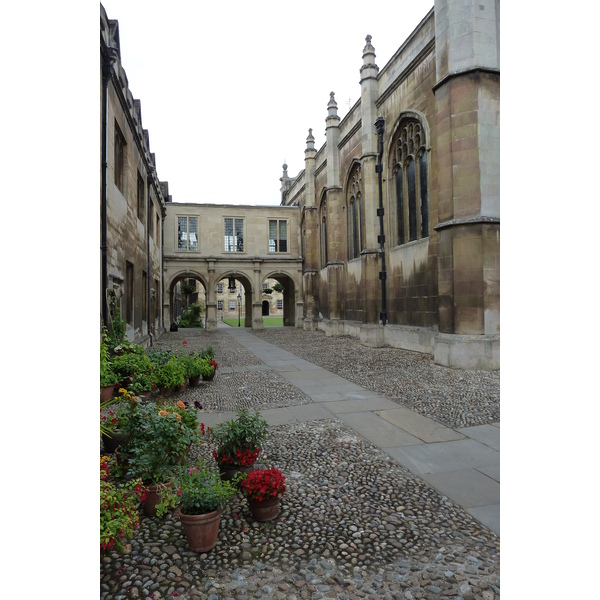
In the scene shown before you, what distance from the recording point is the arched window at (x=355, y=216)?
17.8 m

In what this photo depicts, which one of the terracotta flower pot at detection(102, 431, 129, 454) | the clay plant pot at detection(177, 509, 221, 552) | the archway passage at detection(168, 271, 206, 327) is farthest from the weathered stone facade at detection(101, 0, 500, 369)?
the clay plant pot at detection(177, 509, 221, 552)

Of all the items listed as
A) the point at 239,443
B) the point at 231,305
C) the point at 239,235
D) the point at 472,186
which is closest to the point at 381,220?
the point at 472,186

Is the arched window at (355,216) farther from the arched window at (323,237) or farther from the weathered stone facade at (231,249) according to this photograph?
the weathered stone facade at (231,249)

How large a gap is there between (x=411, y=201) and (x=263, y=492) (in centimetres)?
1249

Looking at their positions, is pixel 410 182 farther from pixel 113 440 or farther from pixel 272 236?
pixel 272 236

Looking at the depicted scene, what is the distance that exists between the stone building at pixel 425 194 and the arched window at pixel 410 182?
4cm

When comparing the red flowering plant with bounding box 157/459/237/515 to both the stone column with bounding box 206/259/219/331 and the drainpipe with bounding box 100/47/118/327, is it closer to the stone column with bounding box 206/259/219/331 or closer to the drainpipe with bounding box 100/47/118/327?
the drainpipe with bounding box 100/47/118/327

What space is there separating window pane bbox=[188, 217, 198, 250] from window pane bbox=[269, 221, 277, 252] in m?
4.74

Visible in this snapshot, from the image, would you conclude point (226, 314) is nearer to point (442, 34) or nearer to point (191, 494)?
point (442, 34)

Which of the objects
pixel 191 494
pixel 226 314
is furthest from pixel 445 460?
pixel 226 314

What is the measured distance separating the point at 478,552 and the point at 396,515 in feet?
2.12

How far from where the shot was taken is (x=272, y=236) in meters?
26.6

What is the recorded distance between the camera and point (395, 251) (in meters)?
14.8

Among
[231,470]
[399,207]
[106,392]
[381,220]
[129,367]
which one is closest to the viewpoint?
[231,470]
